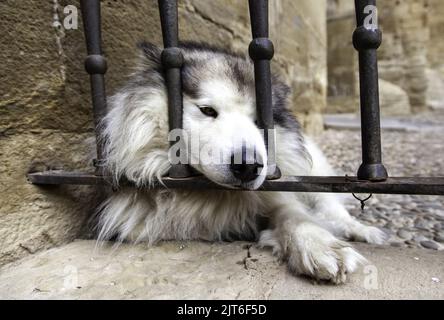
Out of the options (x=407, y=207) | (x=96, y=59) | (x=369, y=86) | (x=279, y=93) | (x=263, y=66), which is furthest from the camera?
(x=407, y=207)

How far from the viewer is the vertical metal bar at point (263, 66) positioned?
4.89 ft

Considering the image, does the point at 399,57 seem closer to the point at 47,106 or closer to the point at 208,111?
the point at 208,111

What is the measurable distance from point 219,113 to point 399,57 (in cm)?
1760

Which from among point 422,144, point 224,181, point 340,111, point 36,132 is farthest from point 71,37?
point 340,111

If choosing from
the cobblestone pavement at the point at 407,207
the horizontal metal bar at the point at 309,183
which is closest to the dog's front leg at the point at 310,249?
the horizontal metal bar at the point at 309,183

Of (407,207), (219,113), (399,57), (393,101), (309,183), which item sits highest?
(399,57)

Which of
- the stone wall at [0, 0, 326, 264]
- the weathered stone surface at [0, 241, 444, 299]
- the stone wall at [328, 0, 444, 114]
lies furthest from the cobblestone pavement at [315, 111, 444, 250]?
the stone wall at [328, 0, 444, 114]

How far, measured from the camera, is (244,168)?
144cm

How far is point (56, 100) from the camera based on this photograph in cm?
173

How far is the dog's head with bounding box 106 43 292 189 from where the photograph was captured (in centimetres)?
147

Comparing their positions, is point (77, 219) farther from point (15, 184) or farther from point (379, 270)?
point (379, 270)

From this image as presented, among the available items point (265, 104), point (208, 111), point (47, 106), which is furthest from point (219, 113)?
point (47, 106)

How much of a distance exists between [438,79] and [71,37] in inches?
744

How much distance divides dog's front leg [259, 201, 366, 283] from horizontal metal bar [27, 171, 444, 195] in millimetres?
173
